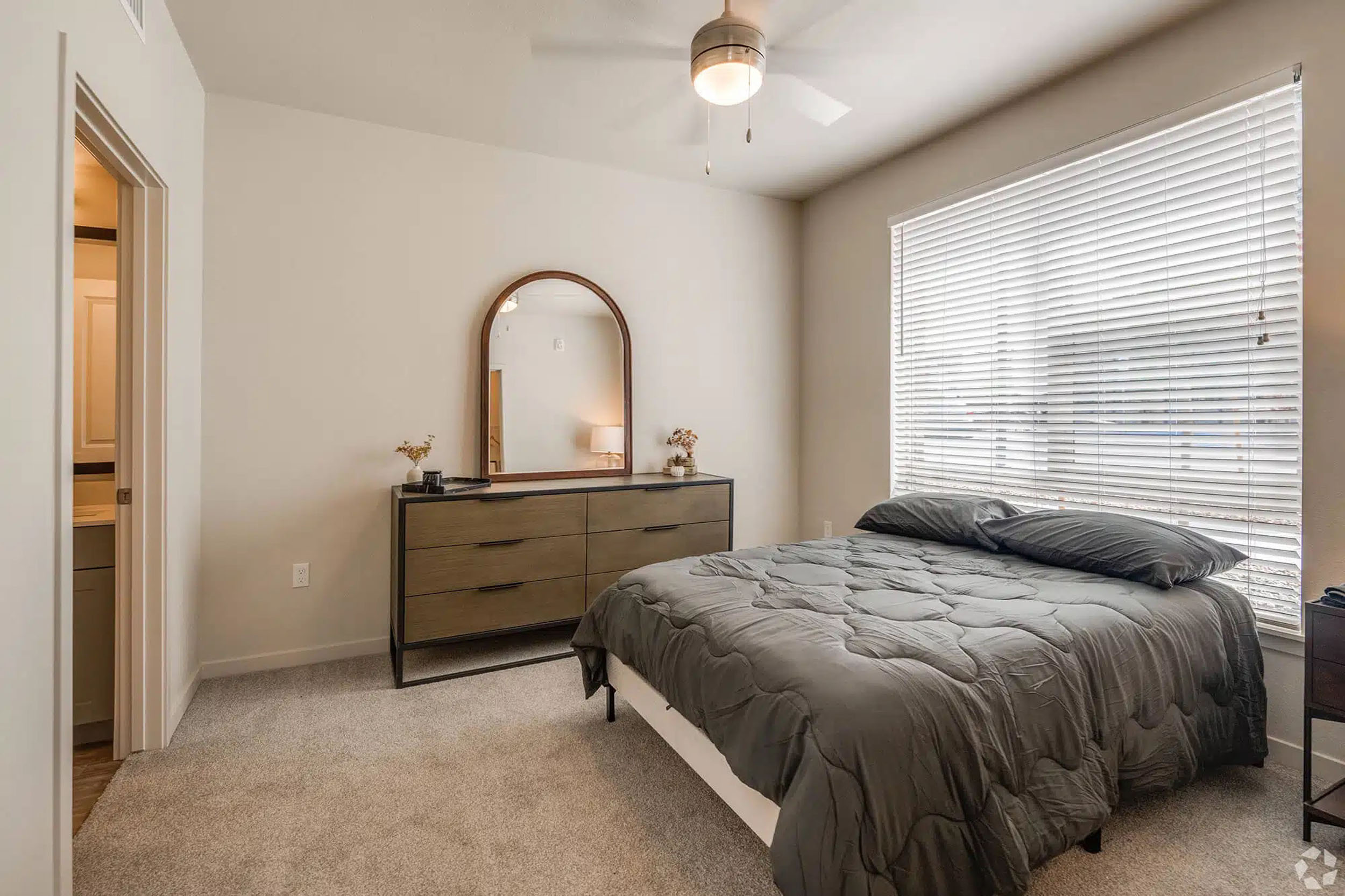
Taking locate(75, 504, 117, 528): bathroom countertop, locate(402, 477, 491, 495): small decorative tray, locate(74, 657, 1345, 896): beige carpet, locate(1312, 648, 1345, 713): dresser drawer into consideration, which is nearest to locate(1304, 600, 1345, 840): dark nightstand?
locate(1312, 648, 1345, 713): dresser drawer

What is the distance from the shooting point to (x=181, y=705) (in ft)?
8.41

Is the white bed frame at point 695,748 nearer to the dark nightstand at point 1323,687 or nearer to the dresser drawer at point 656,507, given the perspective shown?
the dresser drawer at point 656,507

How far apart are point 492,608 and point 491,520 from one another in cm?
42

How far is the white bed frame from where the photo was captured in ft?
5.16

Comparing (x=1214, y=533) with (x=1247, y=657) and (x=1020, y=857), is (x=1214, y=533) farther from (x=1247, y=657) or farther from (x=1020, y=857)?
(x=1020, y=857)

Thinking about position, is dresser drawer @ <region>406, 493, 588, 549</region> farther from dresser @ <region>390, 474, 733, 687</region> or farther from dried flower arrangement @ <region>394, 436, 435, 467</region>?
dried flower arrangement @ <region>394, 436, 435, 467</region>

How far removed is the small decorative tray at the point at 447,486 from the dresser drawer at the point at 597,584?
2.31 ft

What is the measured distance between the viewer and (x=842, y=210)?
409cm

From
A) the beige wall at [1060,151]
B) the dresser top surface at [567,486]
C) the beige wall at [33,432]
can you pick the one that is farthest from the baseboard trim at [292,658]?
the beige wall at [1060,151]

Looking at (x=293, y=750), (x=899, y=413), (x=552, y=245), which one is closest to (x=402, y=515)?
(x=293, y=750)

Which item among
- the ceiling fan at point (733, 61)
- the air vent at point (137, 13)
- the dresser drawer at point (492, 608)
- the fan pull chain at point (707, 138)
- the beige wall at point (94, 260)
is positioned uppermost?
the fan pull chain at point (707, 138)

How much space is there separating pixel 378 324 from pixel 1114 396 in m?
3.34

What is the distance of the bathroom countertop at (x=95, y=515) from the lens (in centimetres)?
234

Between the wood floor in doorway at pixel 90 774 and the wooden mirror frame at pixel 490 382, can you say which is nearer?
the wood floor in doorway at pixel 90 774
